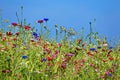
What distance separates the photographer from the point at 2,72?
15.8 ft

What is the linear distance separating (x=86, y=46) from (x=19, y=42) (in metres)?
1.94

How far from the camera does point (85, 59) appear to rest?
6203 mm

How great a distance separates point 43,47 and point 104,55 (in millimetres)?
1331

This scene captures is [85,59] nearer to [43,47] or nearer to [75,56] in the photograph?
[75,56]

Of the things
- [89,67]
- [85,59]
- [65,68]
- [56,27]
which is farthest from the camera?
[56,27]

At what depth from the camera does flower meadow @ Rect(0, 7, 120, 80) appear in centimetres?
488

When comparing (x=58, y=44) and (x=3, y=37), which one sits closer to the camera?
(x=3, y=37)

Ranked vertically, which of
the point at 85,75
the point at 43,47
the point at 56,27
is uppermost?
the point at 56,27

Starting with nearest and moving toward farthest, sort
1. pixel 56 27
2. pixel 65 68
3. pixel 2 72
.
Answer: pixel 2 72 < pixel 65 68 < pixel 56 27

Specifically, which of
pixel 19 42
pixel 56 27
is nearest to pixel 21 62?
pixel 19 42

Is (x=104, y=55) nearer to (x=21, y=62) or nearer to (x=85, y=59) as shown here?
(x=85, y=59)

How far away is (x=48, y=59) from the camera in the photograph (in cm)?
523

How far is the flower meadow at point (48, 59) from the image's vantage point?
4.88 metres

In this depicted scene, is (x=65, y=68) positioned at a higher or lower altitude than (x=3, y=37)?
lower
